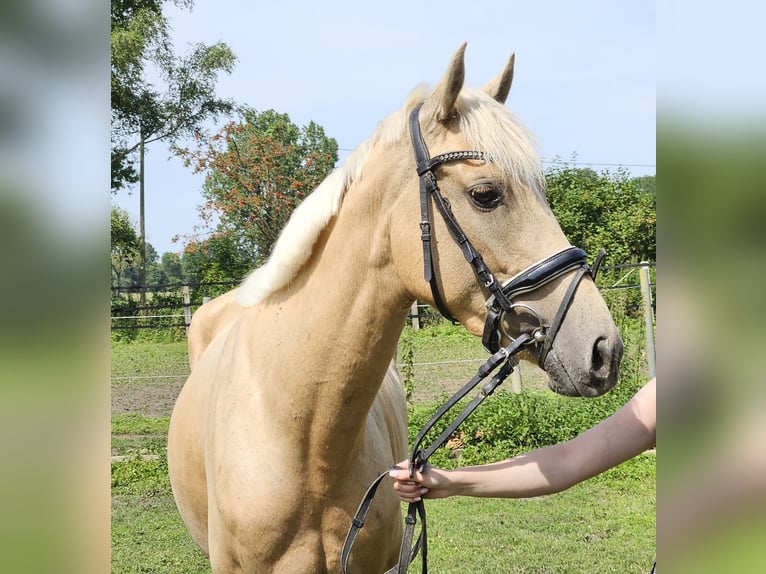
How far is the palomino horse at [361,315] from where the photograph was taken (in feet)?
6.33

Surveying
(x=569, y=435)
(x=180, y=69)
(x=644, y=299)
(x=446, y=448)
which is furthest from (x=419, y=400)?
(x=180, y=69)

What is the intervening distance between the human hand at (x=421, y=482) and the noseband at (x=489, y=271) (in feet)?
1.32

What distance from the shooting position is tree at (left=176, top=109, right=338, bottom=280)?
568 inches

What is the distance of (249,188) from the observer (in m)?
14.7

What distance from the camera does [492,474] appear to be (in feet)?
5.92

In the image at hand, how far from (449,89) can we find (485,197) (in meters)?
0.34

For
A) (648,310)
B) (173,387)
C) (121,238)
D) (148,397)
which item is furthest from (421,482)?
(121,238)

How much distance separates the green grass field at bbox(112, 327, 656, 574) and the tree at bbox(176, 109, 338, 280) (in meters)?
6.52

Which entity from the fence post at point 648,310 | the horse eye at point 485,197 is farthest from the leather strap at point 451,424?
the fence post at point 648,310

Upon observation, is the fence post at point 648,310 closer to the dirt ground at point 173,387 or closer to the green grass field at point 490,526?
the green grass field at point 490,526

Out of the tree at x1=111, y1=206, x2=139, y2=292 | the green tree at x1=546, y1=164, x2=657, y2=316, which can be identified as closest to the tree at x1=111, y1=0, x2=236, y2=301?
the tree at x1=111, y1=206, x2=139, y2=292
